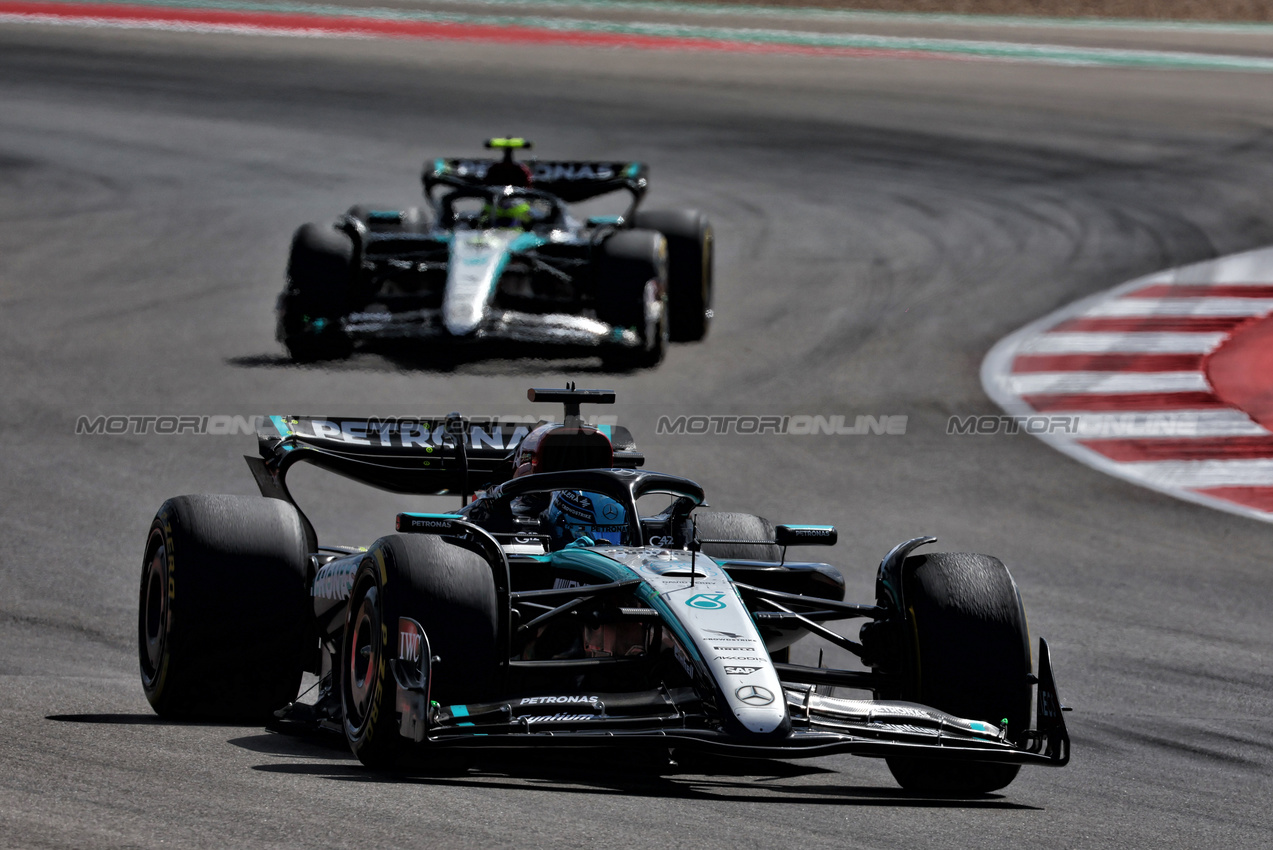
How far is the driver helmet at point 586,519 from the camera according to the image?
8.24m

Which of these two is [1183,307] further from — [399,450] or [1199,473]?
[399,450]

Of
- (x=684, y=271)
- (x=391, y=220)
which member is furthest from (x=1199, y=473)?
(x=391, y=220)

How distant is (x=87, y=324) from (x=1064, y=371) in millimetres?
8363

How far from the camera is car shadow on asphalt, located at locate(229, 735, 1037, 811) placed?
6.77m

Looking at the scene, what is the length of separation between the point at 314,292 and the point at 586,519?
790cm

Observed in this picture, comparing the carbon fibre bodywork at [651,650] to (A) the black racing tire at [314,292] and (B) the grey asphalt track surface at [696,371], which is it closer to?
(B) the grey asphalt track surface at [696,371]

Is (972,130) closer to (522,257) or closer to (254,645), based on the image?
(522,257)

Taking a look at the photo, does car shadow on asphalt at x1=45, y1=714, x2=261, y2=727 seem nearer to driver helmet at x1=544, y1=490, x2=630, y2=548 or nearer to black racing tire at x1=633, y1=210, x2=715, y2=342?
driver helmet at x1=544, y1=490, x2=630, y2=548

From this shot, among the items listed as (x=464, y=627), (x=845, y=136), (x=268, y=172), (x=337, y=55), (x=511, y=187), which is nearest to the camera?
(x=464, y=627)

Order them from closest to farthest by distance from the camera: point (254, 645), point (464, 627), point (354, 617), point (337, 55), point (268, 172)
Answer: point (464, 627), point (354, 617), point (254, 645), point (268, 172), point (337, 55)

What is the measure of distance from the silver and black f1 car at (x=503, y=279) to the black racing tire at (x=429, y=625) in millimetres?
8132

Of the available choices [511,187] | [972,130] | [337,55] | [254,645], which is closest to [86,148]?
[337,55]

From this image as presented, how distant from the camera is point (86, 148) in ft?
75.8

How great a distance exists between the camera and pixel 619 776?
712cm
